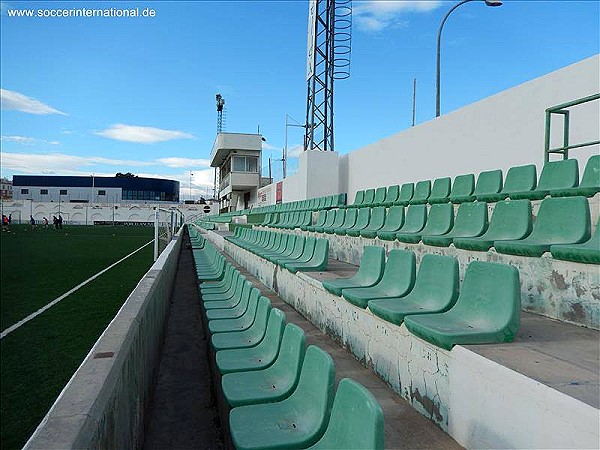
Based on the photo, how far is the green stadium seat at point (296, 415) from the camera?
137 cm

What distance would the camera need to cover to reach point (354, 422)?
3.58 feet

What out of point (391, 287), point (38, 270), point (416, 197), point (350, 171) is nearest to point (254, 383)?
point (391, 287)

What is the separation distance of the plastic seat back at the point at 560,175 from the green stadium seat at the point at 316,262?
64.8 inches

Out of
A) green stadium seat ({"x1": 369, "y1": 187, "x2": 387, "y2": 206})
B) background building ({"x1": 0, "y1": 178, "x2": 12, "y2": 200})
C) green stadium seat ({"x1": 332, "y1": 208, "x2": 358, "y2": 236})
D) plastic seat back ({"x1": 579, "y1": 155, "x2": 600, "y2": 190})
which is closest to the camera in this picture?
plastic seat back ({"x1": 579, "y1": 155, "x2": 600, "y2": 190})

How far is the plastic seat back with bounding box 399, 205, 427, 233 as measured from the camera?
378 centimetres

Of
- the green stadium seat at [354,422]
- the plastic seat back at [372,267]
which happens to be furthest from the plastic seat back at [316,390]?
the plastic seat back at [372,267]

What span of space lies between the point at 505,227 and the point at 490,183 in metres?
1.16

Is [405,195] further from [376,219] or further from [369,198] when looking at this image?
[369,198]

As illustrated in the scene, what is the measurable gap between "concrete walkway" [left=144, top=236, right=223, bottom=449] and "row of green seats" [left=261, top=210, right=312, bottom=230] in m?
2.24

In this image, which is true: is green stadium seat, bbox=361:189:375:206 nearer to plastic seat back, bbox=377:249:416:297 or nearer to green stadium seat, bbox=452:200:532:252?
green stadium seat, bbox=452:200:532:252

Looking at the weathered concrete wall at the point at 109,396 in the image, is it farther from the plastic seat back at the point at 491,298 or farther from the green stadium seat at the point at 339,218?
the green stadium seat at the point at 339,218

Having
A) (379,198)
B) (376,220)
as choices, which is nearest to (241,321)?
(376,220)

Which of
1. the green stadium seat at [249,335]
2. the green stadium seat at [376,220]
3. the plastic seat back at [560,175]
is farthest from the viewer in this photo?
the green stadium seat at [376,220]

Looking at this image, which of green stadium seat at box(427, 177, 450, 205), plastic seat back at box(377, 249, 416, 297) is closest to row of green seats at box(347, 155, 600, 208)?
green stadium seat at box(427, 177, 450, 205)
